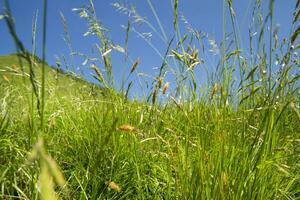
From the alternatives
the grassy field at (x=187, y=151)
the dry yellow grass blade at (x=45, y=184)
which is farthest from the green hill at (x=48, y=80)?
the dry yellow grass blade at (x=45, y=184)

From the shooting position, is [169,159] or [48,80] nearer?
[169,159]

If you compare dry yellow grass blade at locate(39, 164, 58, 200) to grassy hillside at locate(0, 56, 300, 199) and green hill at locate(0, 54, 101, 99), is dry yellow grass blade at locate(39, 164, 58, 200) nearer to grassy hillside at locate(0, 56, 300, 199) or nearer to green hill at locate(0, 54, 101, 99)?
grassy hillside at locate(0, 56, 300, 199)

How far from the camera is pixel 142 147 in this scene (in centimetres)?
259

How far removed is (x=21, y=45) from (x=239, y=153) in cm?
134

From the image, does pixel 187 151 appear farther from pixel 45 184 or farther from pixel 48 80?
pixel 48 80

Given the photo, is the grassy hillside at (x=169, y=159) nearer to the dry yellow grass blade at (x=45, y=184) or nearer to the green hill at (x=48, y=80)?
the green hill at (x=48, y=80)

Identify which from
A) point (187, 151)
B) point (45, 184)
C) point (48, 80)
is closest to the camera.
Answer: point (45, 184)

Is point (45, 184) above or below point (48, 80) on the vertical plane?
below

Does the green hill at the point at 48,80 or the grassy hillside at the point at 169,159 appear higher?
the green hill at the point at 48,80

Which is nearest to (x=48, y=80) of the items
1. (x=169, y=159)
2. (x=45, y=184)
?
(x=169, y=159)

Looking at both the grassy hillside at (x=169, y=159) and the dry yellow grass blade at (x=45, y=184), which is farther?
the grassy hillside at (x=169, y=159)

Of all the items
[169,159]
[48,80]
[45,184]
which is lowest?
[169,159]

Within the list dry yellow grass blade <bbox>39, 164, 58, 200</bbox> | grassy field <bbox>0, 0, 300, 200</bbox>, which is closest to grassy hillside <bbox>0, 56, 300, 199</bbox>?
grassy field <bbox>0, 0, 300, 200</bbox>

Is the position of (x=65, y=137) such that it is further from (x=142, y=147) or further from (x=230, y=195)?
(x=230, y=195)
